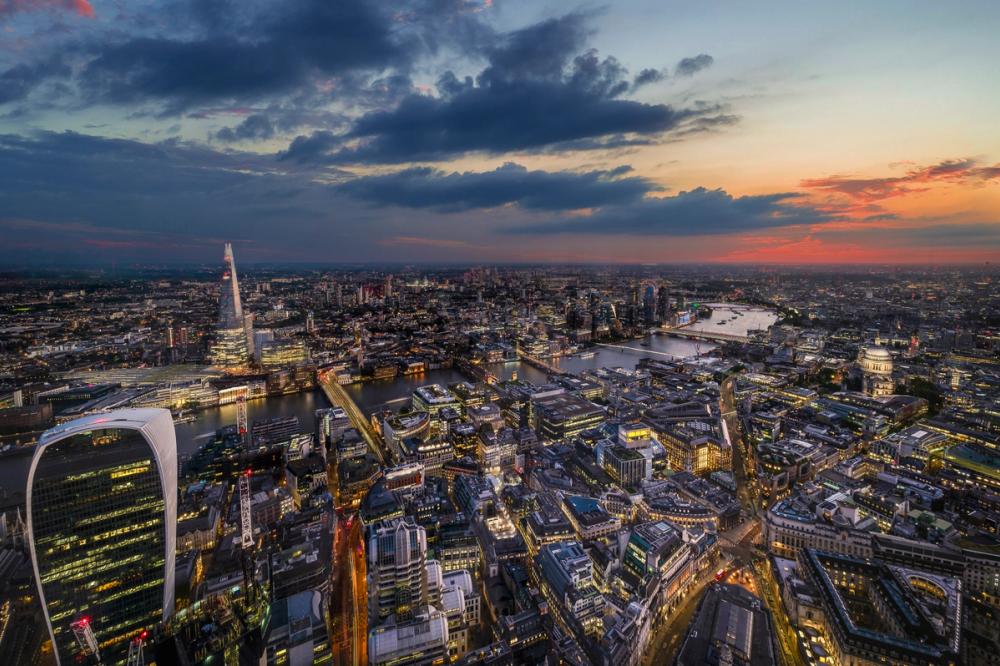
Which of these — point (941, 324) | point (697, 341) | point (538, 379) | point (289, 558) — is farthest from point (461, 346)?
point (941, 324)

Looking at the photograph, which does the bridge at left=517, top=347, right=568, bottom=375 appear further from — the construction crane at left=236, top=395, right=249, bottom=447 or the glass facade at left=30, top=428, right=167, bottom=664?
the glass facade at left=30, top=428, right=167, bottom=664

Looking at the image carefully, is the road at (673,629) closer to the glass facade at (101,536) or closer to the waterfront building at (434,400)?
the glass facade at (101,536)

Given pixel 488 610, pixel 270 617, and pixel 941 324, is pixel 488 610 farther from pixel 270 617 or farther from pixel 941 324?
pixel 941 324

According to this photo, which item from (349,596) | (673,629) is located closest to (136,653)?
(349,596)

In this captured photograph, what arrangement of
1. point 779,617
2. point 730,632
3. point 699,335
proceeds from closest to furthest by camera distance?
1. point 730,632
2. point 779,617
3. point 699,335

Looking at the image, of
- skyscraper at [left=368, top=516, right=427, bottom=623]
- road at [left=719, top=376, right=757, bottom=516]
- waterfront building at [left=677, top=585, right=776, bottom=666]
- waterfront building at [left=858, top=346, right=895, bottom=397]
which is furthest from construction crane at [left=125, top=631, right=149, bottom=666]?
waterfront building at [left=858, top=346, right=895, bottom=397]

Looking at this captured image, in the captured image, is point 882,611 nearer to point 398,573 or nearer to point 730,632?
point 730,632
